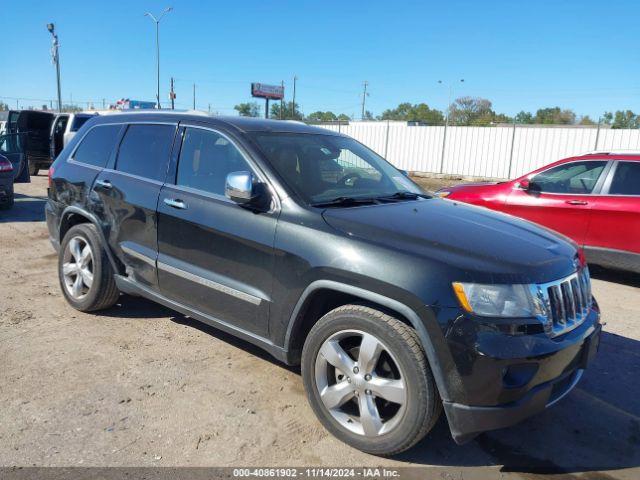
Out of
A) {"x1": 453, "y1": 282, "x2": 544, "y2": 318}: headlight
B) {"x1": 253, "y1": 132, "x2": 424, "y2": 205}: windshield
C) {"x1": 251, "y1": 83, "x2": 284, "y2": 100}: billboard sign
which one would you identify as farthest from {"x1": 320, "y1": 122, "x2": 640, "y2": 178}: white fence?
{"x1": 251, "y1": 83, "x2": 284, "y2": 100}: billboard sign

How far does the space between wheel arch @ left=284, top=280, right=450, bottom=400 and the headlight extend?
0.25 metres

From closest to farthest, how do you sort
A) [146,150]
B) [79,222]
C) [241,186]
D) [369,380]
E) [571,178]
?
[369,380] → [241,186] → [146,150] → [79,222] → [571,178]

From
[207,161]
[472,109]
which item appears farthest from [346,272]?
[472,109]

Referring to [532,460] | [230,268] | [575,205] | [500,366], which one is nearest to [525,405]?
[500,366]

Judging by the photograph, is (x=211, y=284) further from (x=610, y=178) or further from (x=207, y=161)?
(x=610, y=178)

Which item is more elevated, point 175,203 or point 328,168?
point 328,168

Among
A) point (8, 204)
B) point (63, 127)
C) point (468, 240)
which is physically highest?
point (63, 127)

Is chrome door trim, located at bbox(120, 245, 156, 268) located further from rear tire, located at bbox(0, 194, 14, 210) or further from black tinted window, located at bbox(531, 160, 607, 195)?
rear tire, located at bbox(0, 194, 14, 210)

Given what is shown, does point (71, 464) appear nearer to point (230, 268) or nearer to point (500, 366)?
→ point (230, 268)

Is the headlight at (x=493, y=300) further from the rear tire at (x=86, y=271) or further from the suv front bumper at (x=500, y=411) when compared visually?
the rear tire at (x=86, y=271)

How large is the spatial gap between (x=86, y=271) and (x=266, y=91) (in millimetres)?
52314

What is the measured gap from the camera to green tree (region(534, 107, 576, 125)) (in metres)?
71.9

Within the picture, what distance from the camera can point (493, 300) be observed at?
102 inches

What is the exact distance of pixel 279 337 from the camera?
10.7ft
